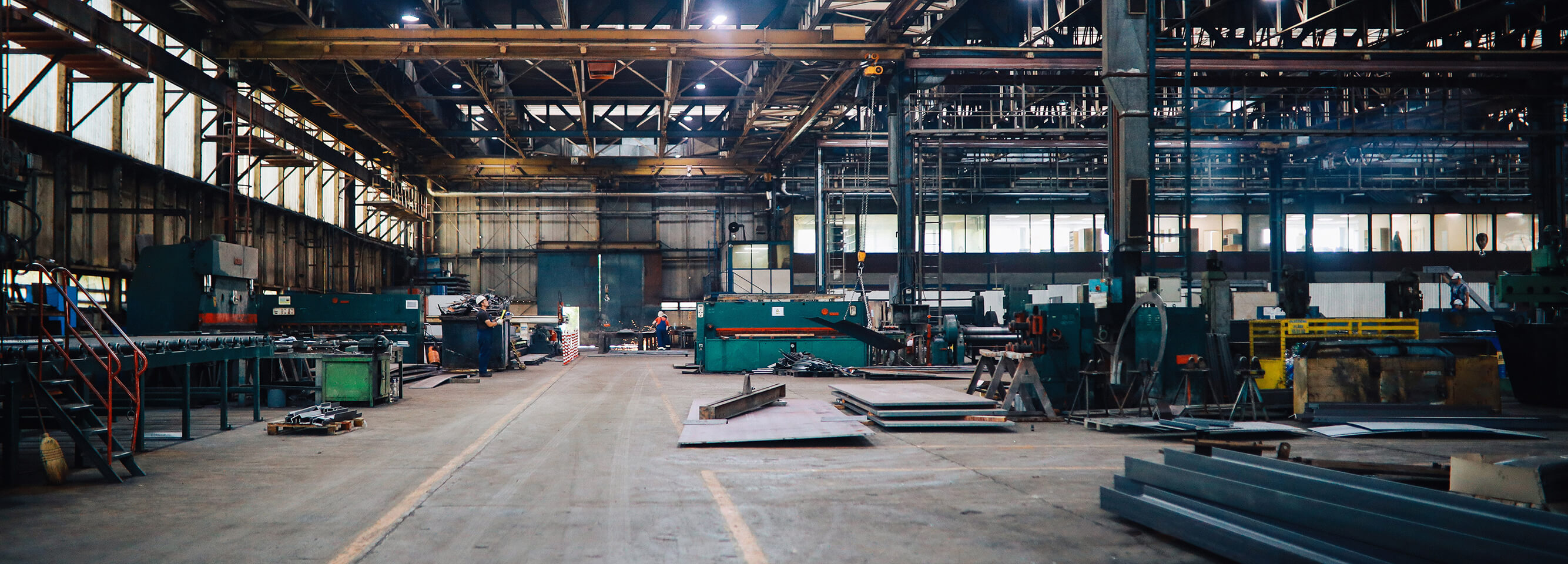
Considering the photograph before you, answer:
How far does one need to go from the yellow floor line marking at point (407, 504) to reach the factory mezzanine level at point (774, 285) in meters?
0.04

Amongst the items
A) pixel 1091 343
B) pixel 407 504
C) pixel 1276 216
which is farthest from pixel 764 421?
pixel 1276 216

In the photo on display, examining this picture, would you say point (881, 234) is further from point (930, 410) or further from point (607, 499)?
point (607, 499)

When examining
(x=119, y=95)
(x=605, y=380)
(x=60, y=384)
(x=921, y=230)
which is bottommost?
(x=605, y=380)

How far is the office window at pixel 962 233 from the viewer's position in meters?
35.3

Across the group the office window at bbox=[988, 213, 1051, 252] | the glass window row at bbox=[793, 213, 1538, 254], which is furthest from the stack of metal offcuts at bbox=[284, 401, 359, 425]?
the office window at bbox=[988, 213, 1051, 252]

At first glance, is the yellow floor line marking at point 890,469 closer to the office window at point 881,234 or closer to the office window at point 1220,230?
the office window at point 881,234

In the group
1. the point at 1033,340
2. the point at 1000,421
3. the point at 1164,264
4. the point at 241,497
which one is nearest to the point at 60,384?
the point at 241,497

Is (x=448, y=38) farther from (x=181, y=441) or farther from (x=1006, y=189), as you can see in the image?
(x=1006, y=189)

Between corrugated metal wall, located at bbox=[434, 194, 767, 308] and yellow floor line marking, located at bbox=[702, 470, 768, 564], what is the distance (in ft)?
97.7

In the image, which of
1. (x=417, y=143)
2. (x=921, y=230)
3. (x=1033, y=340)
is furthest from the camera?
(x=417, y=143)

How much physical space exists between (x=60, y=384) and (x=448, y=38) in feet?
35.9

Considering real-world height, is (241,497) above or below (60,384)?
below

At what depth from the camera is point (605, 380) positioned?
17.4m

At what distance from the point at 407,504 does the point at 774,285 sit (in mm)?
28093
